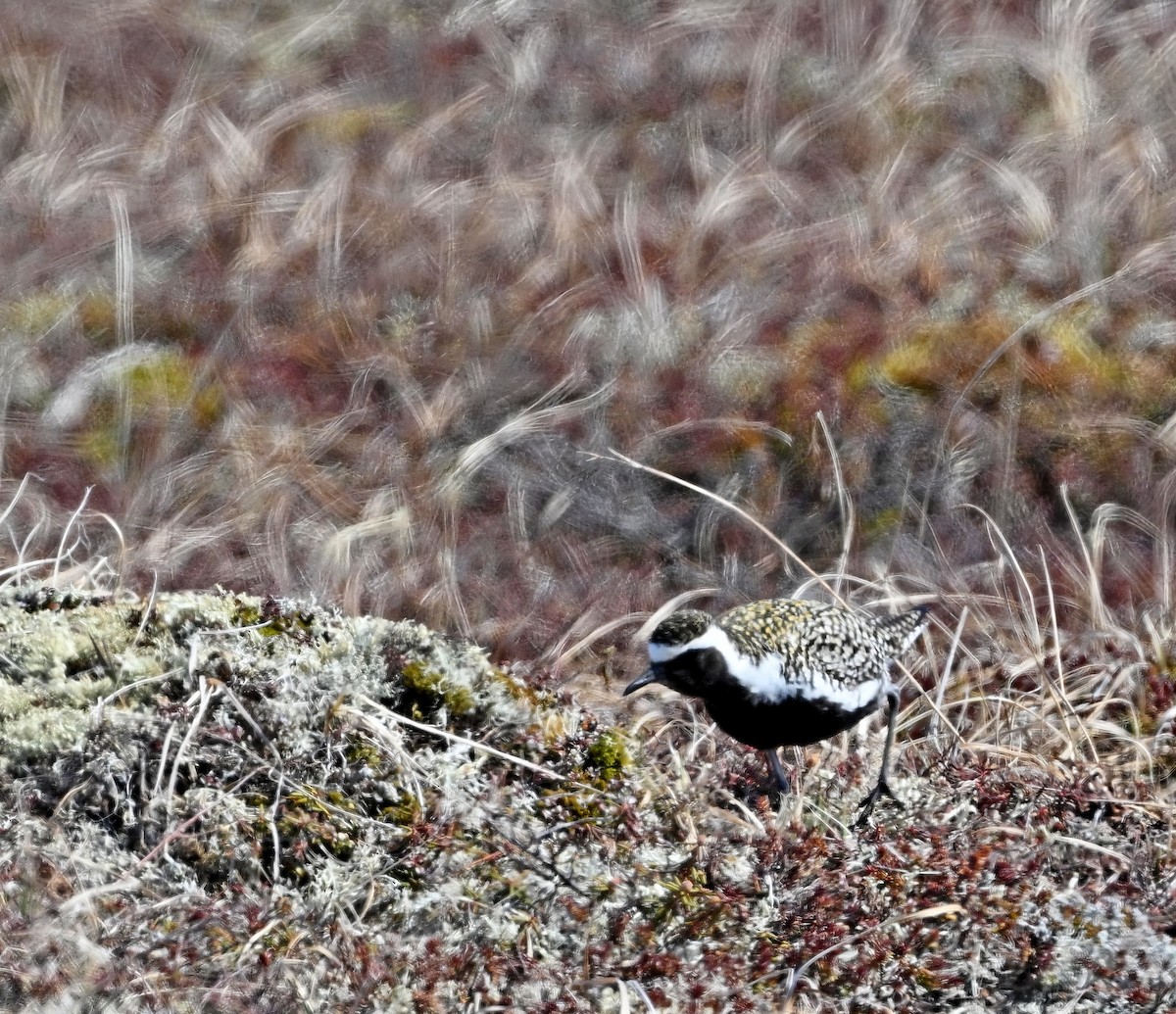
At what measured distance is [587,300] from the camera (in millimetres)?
7164

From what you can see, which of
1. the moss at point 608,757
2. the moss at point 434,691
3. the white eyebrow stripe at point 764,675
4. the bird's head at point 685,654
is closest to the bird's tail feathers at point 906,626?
the white eyebrow stripe at point 764,675

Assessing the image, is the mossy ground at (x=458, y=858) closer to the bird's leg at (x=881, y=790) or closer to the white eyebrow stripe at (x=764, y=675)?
the bird's leg at (x=881, y=790)

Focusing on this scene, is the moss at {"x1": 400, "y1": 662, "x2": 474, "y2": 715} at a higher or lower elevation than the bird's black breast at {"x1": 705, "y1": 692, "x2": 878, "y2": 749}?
higher

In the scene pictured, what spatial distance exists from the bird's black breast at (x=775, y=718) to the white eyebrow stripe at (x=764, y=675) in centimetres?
2

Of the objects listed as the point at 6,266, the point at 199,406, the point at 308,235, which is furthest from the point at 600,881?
the point at 6,266

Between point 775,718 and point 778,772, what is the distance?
258 millimetres

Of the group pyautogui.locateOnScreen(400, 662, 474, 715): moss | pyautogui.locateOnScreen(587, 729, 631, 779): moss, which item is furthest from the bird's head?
pyautogui.locateOnScreen(400, 662, 474, 715): moss

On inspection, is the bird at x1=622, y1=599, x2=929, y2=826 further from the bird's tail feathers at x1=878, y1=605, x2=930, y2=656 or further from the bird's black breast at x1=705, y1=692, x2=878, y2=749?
the bird's tail feathers at x1=878, y1=605, x2=930, y2=656

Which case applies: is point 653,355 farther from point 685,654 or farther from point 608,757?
point 608,757

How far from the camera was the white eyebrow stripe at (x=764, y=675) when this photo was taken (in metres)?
4.34

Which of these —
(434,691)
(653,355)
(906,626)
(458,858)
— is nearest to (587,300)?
(653,355)

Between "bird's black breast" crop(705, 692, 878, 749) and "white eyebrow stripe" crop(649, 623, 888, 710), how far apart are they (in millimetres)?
21

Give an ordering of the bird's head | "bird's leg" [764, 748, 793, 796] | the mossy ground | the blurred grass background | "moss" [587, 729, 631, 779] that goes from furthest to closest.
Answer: the blurred grass background → "bird's leg" [764, 748, 793, 796] → the bird's head → "moss" [587, 729, 631, 779] → the mossy ground

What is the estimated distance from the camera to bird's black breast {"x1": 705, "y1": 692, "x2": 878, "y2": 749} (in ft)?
14.3
